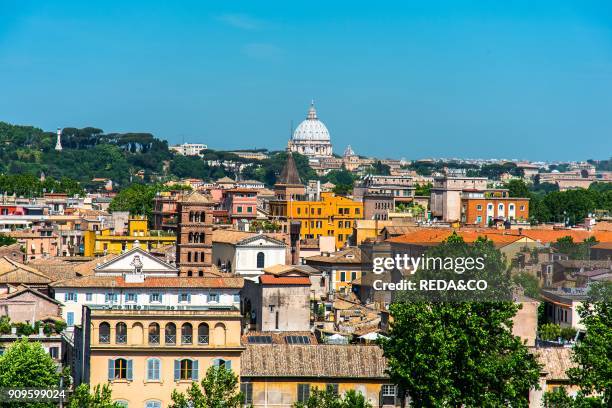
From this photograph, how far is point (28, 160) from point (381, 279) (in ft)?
365

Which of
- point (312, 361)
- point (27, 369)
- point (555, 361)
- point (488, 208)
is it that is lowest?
point (27, 369)

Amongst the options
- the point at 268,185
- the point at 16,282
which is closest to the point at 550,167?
the point at 268,185

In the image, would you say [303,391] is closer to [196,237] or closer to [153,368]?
[153,368]

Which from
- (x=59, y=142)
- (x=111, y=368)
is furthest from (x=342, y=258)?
(x=59, y=142)

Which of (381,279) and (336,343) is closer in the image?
(336,343)

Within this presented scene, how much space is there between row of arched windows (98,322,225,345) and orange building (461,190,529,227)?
153ft

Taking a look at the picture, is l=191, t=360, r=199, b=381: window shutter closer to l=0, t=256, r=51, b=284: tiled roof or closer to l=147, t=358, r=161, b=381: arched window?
l=147, t=358, r=161, b=381: arched window

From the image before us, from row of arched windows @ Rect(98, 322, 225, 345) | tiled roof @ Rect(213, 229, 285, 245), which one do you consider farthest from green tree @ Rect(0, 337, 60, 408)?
tiled roof @ Rect(213, 229, 285, 245)

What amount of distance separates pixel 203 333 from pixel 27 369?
3.42 metres

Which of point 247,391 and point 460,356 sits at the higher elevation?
point 460,356

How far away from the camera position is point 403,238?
53.2 meters

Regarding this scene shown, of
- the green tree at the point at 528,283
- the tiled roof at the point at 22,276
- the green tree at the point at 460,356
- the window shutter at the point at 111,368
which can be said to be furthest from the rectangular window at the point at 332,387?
the tiled roof at the point at 22,276

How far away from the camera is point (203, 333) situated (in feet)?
97.8

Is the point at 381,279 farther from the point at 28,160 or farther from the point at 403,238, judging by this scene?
the point at 28,160
